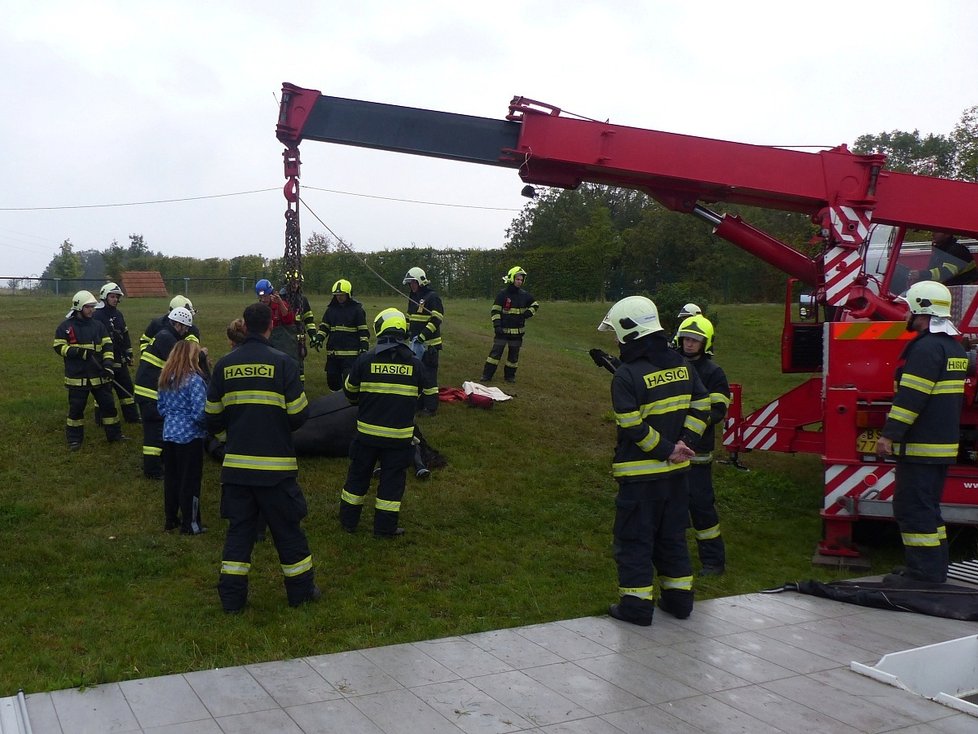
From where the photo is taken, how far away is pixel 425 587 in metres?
6.34

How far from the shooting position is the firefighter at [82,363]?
30.3 ft

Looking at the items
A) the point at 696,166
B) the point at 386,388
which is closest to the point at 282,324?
the point at 386,388

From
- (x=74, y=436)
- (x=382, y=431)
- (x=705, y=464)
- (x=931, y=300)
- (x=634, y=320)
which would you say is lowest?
(x=74, y=436)

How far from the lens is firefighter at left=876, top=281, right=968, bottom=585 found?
628 centimetres

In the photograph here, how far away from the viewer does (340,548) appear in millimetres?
7016

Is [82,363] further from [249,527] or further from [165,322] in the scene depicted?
[249,527]

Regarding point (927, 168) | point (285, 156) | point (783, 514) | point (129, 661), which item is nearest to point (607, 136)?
point (285, 156)

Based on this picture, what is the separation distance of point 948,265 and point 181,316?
289 inches

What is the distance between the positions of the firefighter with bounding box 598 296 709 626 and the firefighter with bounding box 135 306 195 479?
13.3ft

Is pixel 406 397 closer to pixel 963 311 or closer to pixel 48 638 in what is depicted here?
pixel 48 638

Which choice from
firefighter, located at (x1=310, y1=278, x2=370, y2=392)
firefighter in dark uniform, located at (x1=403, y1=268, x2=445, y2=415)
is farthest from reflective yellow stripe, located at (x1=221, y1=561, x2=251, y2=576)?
firefighter in dark uniform, located at (x1=403, y1=268, x2=445, y2=415)

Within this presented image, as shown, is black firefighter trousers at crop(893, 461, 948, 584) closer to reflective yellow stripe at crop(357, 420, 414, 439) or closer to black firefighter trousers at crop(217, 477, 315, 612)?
reflective yellow stripe at crop(357, 420, 414, 439)

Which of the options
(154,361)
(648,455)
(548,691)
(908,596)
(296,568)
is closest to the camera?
(548,691)

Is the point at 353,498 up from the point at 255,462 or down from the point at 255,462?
down
